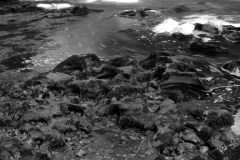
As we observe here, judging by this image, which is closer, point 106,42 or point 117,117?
point 117,117

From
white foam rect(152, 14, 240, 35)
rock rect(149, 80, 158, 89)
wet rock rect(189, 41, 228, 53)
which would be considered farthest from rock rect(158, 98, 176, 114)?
white foam rect(152, 14, 240, 35)

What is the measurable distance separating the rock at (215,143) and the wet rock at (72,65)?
6.29 metres

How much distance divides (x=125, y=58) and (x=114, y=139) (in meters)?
5.52

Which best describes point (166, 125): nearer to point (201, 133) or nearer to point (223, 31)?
point (201, 133)

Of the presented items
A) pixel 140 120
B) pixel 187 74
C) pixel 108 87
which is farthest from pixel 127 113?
pixel 187 74

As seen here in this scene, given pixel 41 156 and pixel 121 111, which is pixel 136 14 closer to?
pixel 121 111

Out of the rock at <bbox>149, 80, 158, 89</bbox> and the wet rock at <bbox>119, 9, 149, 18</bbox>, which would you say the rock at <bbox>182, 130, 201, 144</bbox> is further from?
the wet rock at <bbox>119, 9, 149, 18</bbox>

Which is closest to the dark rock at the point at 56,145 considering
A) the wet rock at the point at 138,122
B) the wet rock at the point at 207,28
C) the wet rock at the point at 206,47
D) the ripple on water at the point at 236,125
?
the wet rock at the point at 138,122

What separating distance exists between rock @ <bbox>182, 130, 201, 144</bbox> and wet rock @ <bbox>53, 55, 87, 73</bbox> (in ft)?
18.8

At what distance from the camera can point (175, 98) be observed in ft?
28.3

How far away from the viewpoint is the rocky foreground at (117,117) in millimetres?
6176

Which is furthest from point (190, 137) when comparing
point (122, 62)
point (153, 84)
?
point (122, 62)

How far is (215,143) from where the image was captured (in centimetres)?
630

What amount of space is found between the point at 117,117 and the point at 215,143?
8.80 feet
